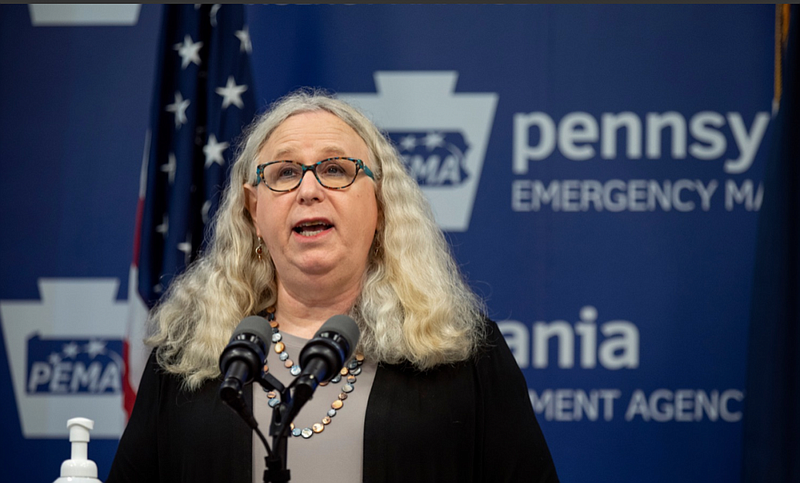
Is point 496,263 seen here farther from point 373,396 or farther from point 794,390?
point 373,396

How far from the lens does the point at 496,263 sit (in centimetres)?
353

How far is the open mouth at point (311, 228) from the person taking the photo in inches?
72.0

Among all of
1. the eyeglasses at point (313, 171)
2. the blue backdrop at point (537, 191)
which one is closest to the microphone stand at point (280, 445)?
the eyeglasses at point (313, 171)

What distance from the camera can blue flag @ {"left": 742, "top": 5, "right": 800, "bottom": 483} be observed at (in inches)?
120

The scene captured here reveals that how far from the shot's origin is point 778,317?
3.08 meters

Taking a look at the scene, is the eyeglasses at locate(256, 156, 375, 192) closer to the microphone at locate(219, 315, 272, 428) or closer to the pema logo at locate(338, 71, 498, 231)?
the microphone at locate(219, 315, 272, 428)

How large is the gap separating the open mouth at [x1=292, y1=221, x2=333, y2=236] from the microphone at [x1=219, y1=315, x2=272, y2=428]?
55cm

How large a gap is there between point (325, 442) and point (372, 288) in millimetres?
401

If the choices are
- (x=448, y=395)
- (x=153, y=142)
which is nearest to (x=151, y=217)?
(x=153, y=142)

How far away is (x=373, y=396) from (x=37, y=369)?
238cm

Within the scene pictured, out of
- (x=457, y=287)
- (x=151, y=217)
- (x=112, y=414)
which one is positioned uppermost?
(x=151, y=217)

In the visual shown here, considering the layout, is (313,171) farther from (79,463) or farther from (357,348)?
(79,463)

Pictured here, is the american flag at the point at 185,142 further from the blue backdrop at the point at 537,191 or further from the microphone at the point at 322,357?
the microphone at the point at 322,357

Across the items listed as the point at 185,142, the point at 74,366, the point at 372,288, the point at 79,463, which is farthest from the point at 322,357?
the point at 74,366
